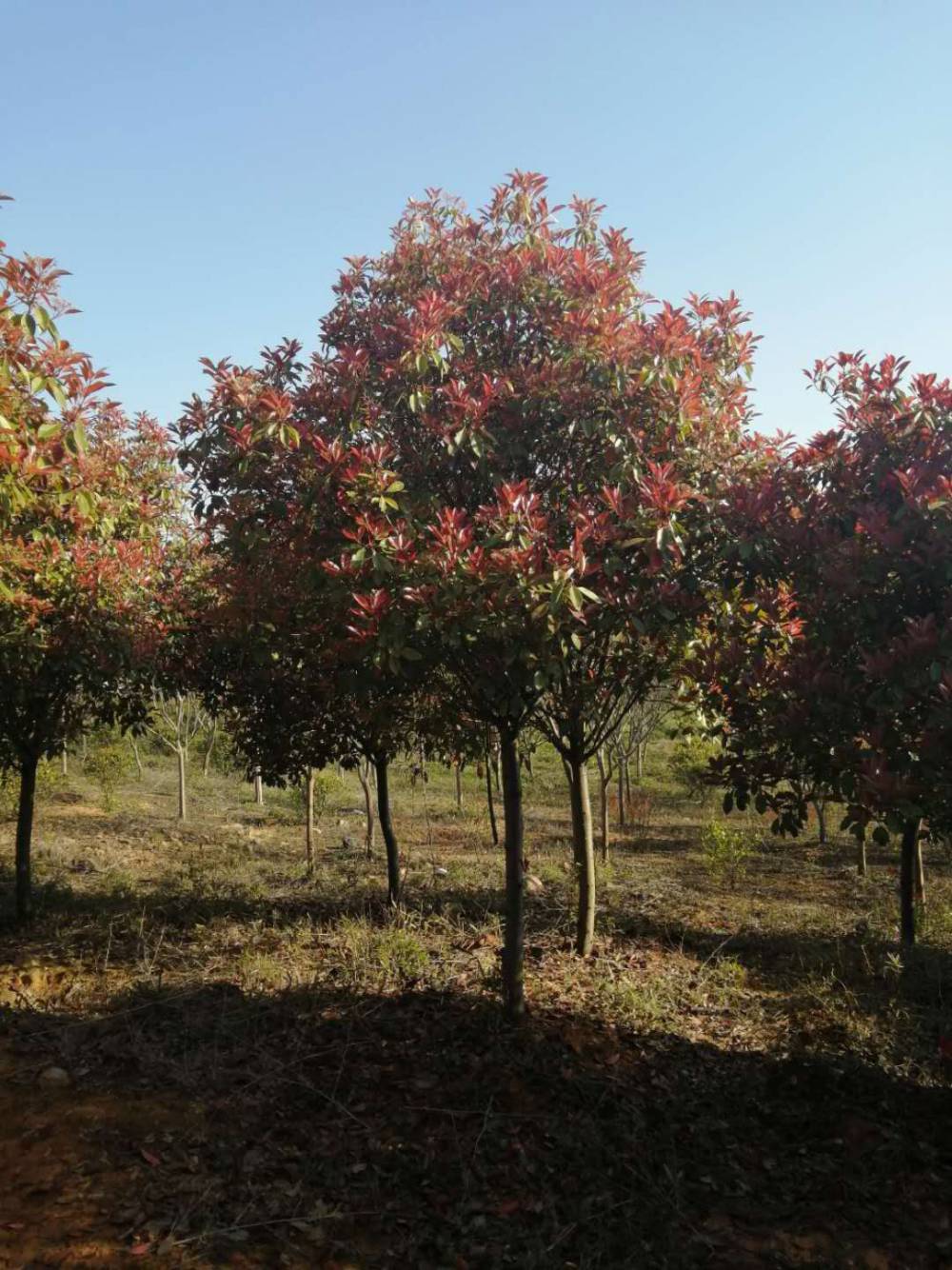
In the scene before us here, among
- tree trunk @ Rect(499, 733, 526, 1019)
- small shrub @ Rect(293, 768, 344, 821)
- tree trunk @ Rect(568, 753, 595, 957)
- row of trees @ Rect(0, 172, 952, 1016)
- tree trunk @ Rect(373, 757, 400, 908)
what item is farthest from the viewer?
small shrub @ Rect(293, 768, 344, 821)

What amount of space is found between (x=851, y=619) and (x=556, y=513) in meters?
1.92

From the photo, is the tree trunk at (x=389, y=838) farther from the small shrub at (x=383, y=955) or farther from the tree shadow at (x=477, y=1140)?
the tree shadow at (x=477, y=1140)

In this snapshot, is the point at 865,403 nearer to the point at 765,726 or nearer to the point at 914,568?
the point at 914,568

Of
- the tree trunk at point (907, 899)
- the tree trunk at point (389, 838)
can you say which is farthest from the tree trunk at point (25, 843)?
the tree trunk at point (907, 899)

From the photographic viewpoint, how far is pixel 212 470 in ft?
17.5

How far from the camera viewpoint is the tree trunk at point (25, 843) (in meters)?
8.02

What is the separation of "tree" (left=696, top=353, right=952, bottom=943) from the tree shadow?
A: 5.67 feet

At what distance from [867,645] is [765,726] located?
0.73 m

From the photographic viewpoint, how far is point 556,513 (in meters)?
5.45

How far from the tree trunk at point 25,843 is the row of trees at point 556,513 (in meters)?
1.98

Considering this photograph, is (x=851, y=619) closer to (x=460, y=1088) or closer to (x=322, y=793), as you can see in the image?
(x=460, y=1088)

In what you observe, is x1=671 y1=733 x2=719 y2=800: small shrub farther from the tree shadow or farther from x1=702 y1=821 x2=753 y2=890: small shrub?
the tree shadow

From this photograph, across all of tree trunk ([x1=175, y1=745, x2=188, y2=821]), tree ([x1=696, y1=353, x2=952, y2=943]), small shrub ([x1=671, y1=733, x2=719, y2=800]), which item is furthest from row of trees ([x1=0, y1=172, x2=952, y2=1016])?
tree trunk ([x1=175, y1=745, x2=188, y2=821])

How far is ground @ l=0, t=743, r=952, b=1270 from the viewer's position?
3.68 meters
